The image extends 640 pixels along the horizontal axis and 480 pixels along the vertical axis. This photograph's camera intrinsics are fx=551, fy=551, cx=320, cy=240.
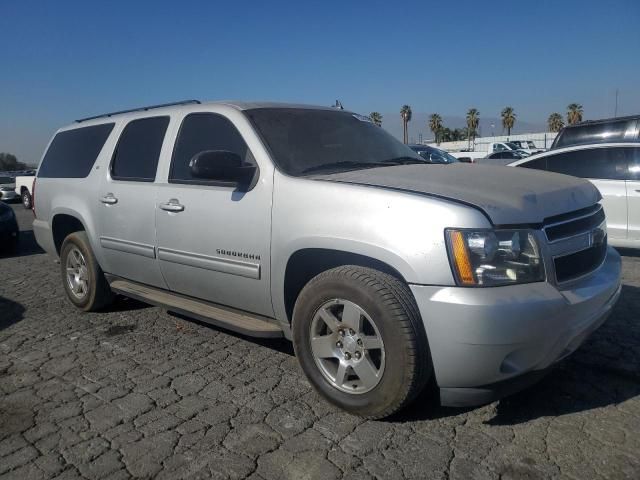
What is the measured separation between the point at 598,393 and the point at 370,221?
1741 millimetres

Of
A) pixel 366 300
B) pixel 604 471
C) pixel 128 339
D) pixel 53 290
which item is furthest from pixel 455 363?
pixel 53 290

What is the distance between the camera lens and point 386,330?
2717 mm

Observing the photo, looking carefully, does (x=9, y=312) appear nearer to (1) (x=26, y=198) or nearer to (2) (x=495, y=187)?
(2) (x=495, y=187)

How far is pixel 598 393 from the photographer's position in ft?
10.6

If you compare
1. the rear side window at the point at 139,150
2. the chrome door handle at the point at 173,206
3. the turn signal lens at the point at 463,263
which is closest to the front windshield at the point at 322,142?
the chrome door handle at the point at 173,206

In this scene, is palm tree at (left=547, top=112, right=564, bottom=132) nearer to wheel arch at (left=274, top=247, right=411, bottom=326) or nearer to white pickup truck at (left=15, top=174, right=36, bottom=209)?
white pickup truck at (left=15, top=174, right=36, bottom=209)

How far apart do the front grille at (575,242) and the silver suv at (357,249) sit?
12 millimetres

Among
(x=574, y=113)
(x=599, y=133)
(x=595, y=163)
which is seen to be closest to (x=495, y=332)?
(x=595, y=163)

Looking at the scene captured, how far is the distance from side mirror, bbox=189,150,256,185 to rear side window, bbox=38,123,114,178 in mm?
2024

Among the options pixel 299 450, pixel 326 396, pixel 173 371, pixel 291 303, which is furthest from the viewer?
pixel 173 371

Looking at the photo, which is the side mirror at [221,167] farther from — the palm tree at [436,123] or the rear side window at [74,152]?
the palm tree at [436,123]

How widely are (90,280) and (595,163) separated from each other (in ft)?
20.4

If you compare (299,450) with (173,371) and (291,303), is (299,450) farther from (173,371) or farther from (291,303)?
(173,371)

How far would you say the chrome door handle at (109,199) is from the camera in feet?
14.8
